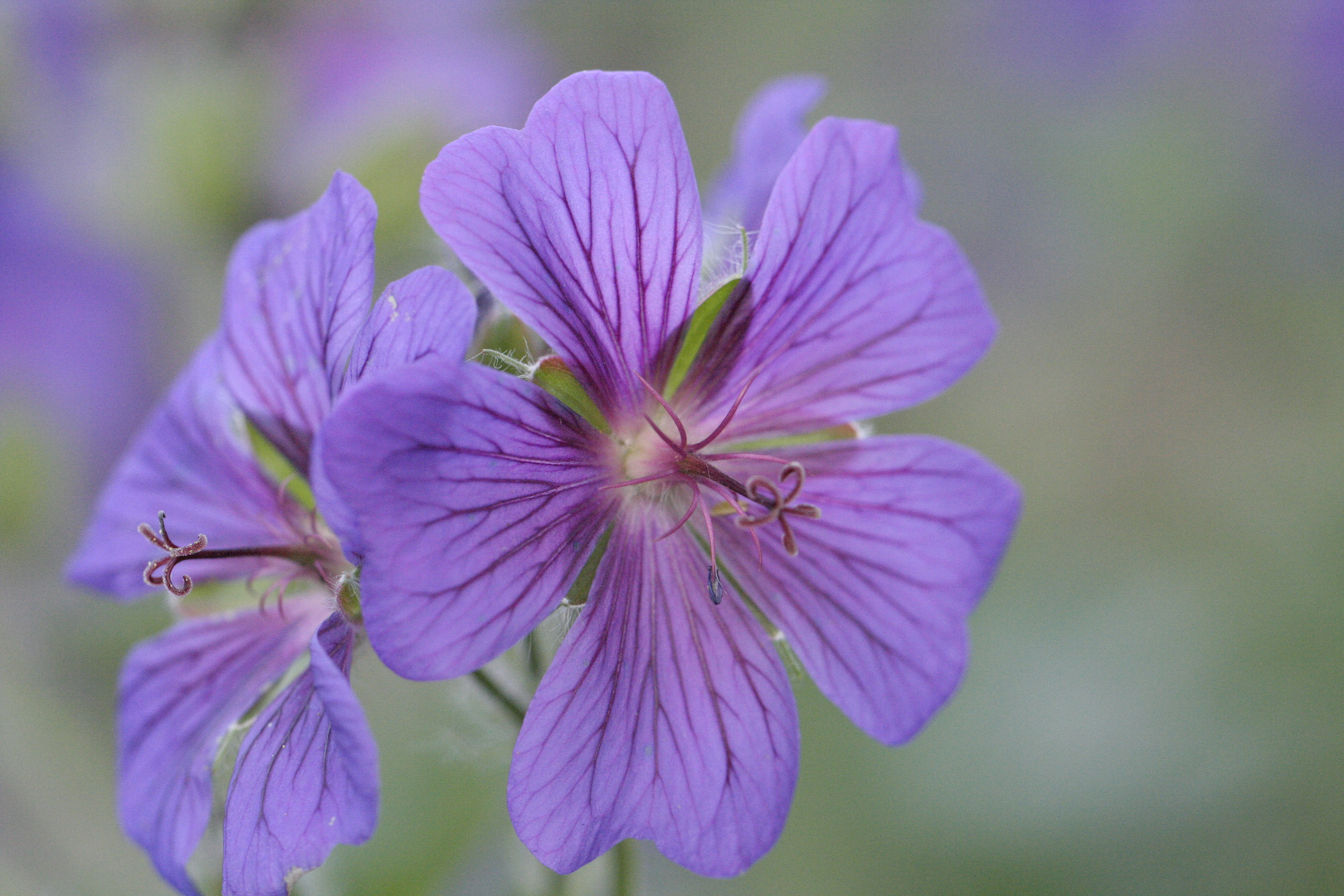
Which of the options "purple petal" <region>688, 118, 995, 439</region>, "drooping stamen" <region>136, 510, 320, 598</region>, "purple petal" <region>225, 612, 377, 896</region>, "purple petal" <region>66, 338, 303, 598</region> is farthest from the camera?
"purple petal" <region>66, 338, 303, 598</region>

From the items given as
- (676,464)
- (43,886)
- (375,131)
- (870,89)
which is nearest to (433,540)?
(676,464)

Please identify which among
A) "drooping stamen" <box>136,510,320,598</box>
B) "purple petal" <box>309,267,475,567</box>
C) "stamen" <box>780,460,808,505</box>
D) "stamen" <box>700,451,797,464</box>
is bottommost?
"drooping stamen" <box>136,510,320,598</box>

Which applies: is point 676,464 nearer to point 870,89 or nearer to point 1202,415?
point 1202,415

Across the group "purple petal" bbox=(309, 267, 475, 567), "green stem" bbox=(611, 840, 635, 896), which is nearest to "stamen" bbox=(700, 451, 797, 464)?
"purple petal" bbox=(309, 267, 475, 567)

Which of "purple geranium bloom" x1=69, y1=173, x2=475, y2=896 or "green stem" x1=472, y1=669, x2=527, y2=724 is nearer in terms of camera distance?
"purple geranium bloom" x1=69, y1=173, x2=475, y2=896

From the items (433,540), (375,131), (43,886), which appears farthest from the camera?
(375,131)

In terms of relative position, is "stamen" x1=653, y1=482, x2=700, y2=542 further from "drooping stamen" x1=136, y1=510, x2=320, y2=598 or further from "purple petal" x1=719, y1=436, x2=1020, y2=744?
"drooping stamen" x1=136, y1=510, x2=320, y2=598

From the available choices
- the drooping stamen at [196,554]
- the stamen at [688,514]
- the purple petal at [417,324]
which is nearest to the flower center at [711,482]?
the stamen at [688,514]

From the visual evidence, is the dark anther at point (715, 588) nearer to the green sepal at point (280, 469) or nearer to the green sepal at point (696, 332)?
the green sepal at point (696, 332)
